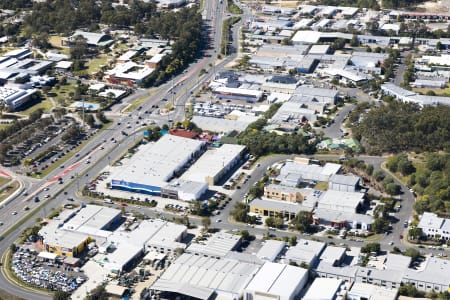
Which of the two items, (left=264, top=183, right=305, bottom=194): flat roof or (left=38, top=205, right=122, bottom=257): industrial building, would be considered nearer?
(left=38, top=205, right=122, bottom=257): industrial building

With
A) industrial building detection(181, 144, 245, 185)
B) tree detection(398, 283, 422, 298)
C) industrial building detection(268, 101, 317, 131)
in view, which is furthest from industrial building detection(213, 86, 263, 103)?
tree detection(398, 283, 422, 298)

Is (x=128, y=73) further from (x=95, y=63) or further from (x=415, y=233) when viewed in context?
(x=415, y=233)

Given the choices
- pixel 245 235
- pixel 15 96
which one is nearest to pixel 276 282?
pixel 245 235

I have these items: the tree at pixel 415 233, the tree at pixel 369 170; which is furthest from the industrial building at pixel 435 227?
the tree at pixel 369 170

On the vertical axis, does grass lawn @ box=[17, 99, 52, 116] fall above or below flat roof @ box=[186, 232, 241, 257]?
below

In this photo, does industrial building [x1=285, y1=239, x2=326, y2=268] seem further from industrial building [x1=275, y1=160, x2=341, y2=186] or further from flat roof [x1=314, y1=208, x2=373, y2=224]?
industrial building [x1=275, y1=160, x2=341, y2=186]

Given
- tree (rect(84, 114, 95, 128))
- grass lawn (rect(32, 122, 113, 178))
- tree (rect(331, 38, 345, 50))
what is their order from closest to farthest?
1. grass lawn (rect(32, 122, 113, 178))
2. tree (rect(84, 114, 95, 128))
3. tree (rect(331, 38, 345, 50))
